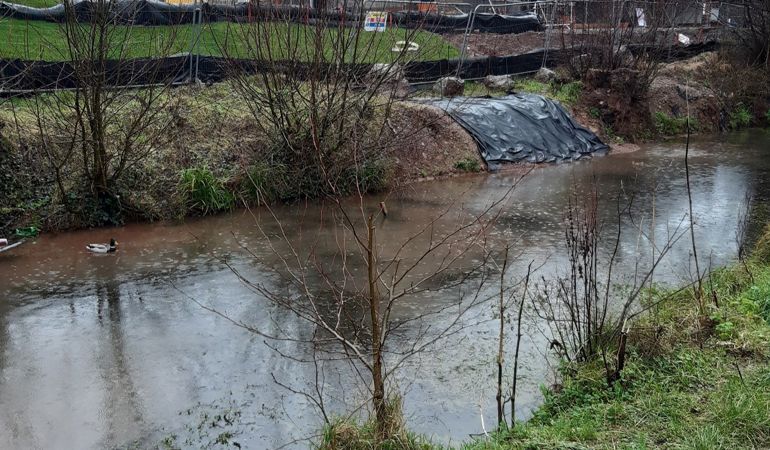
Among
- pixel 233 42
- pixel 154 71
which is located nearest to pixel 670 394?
pixel 154 71

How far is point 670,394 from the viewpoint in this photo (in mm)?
4961

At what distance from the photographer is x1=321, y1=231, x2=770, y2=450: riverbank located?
14.6ft

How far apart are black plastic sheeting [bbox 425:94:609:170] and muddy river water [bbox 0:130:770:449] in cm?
346

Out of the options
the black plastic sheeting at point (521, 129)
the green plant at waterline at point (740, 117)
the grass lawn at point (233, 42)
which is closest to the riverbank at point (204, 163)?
the black plastic sheeting at point (521, 129)

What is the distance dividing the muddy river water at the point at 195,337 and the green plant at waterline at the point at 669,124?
7.22 metres

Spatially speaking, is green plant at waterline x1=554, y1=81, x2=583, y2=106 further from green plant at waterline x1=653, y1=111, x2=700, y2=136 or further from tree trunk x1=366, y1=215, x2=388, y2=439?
tree trunk x1=366, y1=215, x2=388, y2=439

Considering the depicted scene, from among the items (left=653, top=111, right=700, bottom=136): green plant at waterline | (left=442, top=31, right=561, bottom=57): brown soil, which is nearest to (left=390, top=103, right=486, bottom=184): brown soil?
(left=653, top=111, right=700, bottom=136): green plant at waterline

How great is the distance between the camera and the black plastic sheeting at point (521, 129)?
50.7 feet

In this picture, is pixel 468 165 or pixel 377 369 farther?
pixel 468 165

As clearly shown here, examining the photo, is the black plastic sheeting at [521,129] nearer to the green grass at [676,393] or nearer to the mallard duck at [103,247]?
the mallard duck at [103,247]

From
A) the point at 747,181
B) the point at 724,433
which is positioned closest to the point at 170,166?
the point at 724,433

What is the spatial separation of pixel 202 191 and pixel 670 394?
783 centimetres

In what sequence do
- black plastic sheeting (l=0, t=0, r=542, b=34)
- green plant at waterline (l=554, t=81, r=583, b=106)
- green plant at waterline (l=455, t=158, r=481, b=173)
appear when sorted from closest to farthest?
black plastic sheeting (l=0, t=0, r=542, b=34)
green plant at waterline (l=455, t=158, r=481, b=173)
green plant at waterline (l=554, t=81, r=583, b=106)

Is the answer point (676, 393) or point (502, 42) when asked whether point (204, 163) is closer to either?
point (676, 393)
